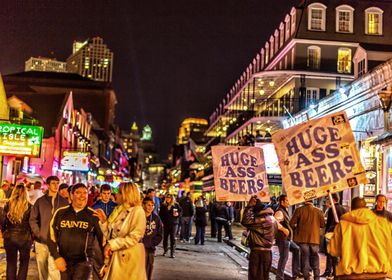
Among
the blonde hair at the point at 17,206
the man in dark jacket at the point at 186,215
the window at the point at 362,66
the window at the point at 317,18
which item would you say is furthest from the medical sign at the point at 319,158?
the window at the point at 317,18

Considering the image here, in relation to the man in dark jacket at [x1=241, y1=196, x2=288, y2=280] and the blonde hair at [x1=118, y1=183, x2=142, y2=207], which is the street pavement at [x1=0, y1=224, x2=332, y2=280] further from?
the blonde hair at [x1=118, y1=183, x2=142, y2=207]

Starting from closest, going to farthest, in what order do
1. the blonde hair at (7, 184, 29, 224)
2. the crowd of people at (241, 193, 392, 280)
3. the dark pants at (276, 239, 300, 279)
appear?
the crowd of people at (241, 193, 392, 280) < the blonde hair at (7, 184, 29, 224) < the dark pants at (276, 239, 300, 279)

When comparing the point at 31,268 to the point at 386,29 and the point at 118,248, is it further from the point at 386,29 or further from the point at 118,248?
the point at 386,29

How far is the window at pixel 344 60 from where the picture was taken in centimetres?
3875

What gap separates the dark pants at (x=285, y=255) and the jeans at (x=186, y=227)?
11.3m

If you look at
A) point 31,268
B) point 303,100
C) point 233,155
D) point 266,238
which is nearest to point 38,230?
point 266,238

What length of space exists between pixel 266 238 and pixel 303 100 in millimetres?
27933

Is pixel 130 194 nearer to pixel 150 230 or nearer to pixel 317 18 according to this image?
pixel 150 230

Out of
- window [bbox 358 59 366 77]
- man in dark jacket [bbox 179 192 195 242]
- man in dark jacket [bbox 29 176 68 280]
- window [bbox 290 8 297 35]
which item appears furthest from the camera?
window [bbox 290 8 297 35]

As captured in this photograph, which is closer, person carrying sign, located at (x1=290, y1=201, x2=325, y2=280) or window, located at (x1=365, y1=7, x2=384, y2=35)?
person carrying sign, located at (x1=290, y1=201, x2=325, y2=280)

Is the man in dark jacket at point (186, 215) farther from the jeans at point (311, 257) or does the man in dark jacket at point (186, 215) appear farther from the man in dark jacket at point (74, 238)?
the man in dark jacket at point (74, 238)

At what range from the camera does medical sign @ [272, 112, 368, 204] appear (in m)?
9.39

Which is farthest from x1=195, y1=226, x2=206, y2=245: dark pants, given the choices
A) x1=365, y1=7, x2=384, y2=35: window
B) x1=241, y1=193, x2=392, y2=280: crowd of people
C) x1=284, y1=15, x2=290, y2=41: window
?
x1=365, y1=7, x2=384, y2=35: window

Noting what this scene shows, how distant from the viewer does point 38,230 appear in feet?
30.2
